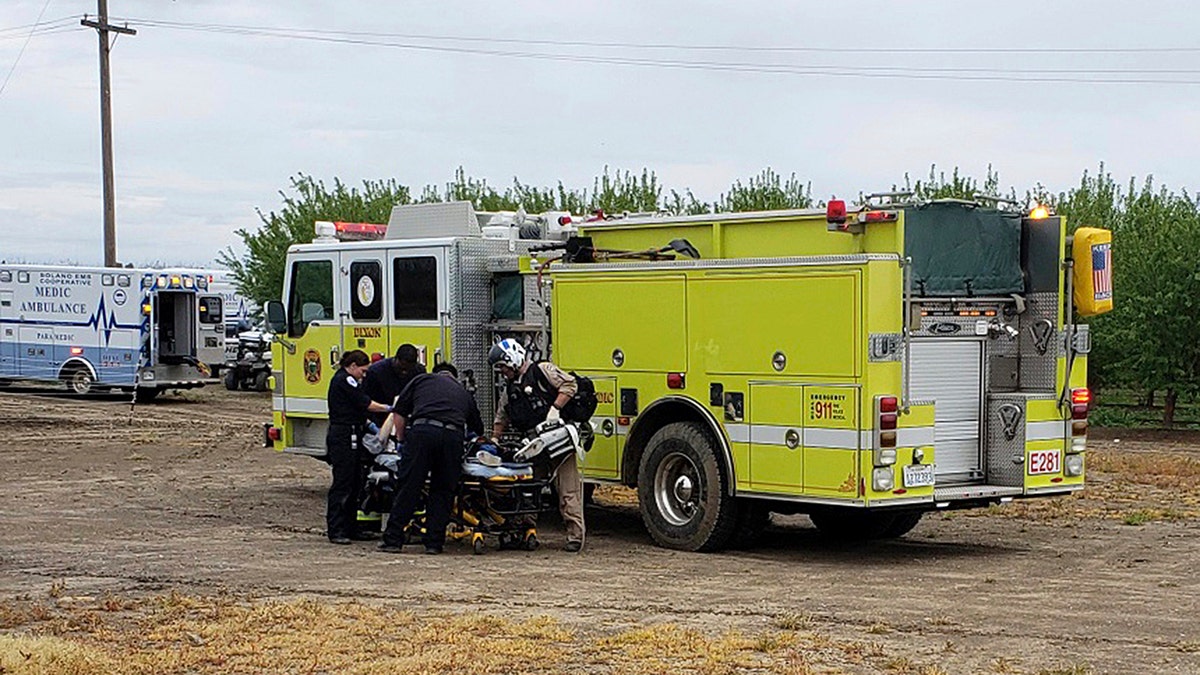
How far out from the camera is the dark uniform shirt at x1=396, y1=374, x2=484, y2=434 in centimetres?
1346

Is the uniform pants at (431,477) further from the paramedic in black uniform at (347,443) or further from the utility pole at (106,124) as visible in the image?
the utility pole at (106,124)

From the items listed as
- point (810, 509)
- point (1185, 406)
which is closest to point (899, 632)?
point (810, 509)

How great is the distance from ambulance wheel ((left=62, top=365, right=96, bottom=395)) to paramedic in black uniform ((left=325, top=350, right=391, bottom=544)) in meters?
21.6

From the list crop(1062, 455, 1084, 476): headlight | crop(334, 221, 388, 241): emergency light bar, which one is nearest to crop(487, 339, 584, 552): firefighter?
crop(334, 221, 388, 241): emergency light bar

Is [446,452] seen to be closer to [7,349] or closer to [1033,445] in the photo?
[1033,445]

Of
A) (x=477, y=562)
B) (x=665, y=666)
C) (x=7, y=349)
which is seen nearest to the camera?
(x=665, y=666)

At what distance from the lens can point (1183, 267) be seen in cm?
2814

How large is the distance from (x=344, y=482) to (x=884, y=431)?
188 inches

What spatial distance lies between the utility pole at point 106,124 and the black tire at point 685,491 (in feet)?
87.7

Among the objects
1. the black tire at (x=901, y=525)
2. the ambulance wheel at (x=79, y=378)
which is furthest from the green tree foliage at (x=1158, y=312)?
A: the ambulance wheel at (x=79, y=378)

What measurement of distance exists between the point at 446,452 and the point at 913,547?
4199 millimetres

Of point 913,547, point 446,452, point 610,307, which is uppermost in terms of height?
point 610,307

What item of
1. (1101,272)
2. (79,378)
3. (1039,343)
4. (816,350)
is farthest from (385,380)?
(79,378)

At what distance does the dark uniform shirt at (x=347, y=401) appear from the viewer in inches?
566
